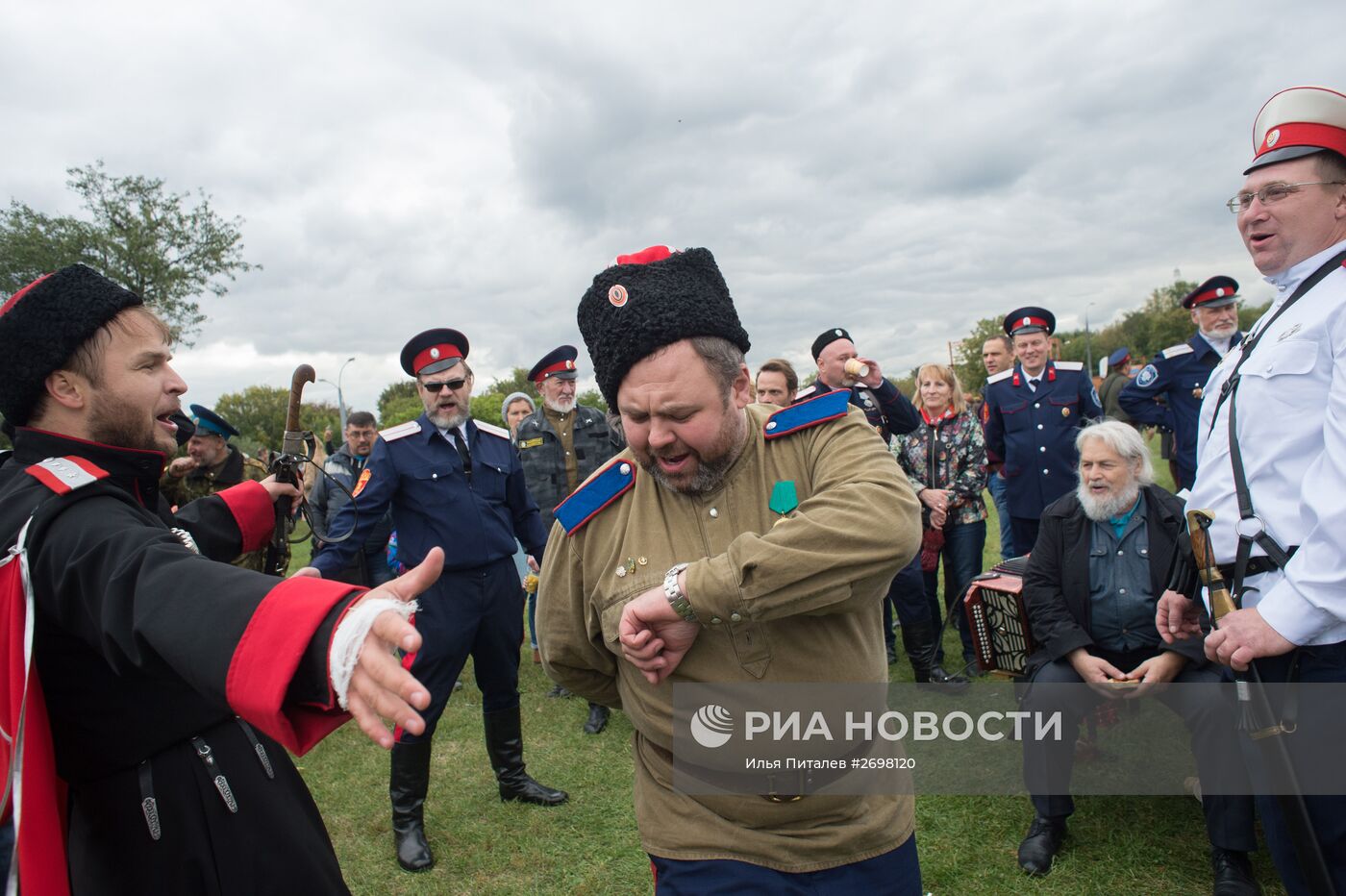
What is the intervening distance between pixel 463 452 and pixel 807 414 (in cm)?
299

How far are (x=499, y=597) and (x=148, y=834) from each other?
2660 millimetres

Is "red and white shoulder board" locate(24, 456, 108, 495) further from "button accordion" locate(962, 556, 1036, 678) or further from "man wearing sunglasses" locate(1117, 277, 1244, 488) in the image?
"man wearing sunglasses" locate(1117, 277, 1244, 488)

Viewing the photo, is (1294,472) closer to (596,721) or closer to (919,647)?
(919,647)

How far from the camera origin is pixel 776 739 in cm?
196

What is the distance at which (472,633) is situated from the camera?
4.40 meters

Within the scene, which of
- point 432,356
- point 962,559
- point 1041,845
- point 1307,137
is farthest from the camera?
point 962,559

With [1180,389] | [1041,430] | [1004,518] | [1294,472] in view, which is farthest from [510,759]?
[1180,389]

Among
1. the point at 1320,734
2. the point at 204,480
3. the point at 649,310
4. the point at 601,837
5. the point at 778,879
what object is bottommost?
the point at 601,837

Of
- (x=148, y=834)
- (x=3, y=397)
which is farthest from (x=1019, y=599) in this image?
(x=3, y=397)

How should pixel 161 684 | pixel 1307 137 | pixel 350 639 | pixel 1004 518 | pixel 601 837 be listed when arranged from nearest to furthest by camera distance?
pixel 350 639
pixel 161 684
pixel 1307 137
pixel 601 837
pixel 1004 518

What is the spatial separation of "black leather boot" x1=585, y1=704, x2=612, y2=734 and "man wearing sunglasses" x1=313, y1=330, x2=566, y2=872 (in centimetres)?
100

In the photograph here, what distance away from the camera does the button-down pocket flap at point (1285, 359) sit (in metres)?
2.17

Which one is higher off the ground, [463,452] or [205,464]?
[205,464]

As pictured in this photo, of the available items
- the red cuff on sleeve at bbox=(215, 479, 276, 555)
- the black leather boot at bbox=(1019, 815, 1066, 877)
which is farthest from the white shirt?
the red cuff on sleeve at bbox=(215, 479, 276, 555)
